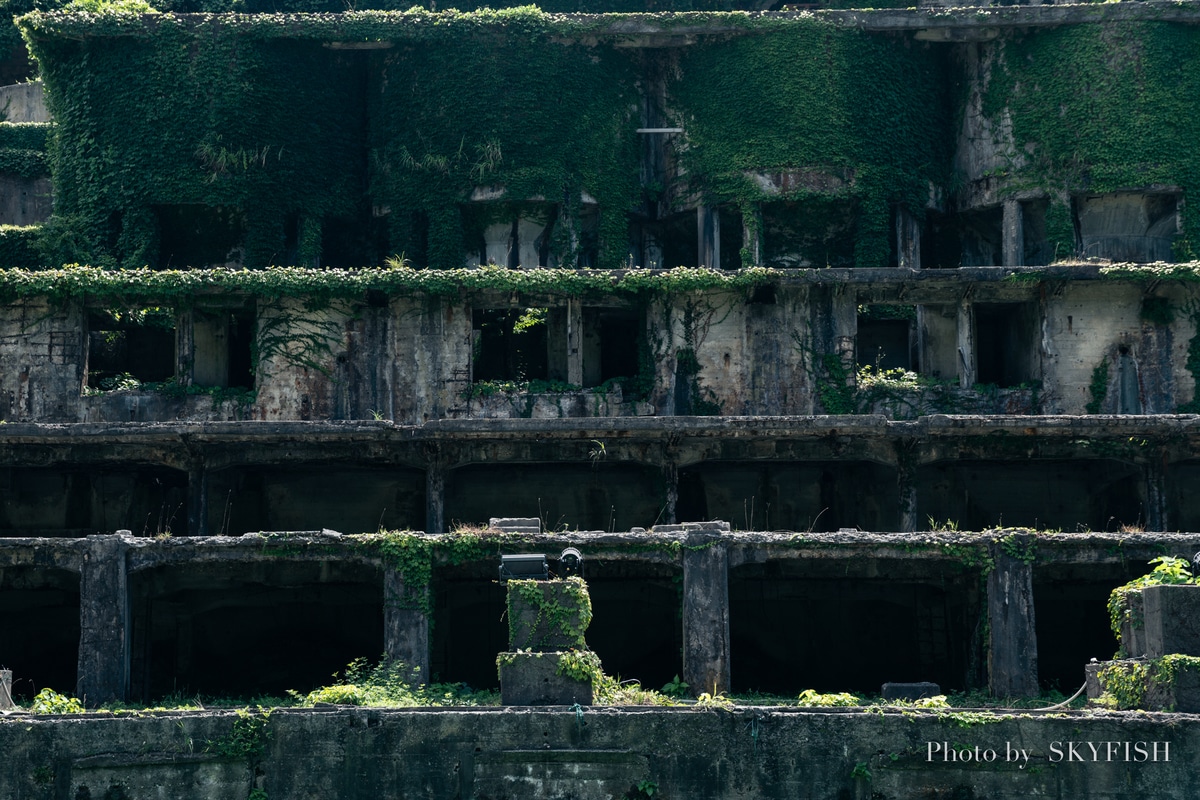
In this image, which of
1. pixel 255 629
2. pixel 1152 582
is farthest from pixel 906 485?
pixel 255 629

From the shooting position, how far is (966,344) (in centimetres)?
3925

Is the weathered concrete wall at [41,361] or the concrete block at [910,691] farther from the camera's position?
the weathered concrete wall at [41,361]

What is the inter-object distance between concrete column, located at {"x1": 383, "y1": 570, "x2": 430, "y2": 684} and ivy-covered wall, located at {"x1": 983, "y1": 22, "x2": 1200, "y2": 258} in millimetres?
19149

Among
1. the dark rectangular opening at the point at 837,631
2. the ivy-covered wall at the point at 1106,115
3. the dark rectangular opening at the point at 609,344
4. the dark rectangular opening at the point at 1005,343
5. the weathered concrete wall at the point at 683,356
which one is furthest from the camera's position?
the ivy-covered wall at the point at 1106,115

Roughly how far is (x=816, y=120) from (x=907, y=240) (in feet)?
11.8

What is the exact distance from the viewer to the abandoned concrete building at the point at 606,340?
1270 inches

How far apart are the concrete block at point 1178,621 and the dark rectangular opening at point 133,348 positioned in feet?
75.8

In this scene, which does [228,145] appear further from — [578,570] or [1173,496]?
[1173,496]

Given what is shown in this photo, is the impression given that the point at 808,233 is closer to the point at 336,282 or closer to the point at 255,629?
the point at 336,282

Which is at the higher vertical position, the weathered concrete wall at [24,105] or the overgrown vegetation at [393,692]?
the weathered concrete wall at [24,105]

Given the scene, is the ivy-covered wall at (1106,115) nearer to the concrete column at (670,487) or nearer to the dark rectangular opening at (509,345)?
the dark rectangular opening at (509,345)

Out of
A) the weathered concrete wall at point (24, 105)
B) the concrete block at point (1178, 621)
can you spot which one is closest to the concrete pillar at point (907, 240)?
the concrete block at point (1178, 621)

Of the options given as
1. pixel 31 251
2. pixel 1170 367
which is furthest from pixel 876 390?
pixel 31 251

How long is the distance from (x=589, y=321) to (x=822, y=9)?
1125cm
